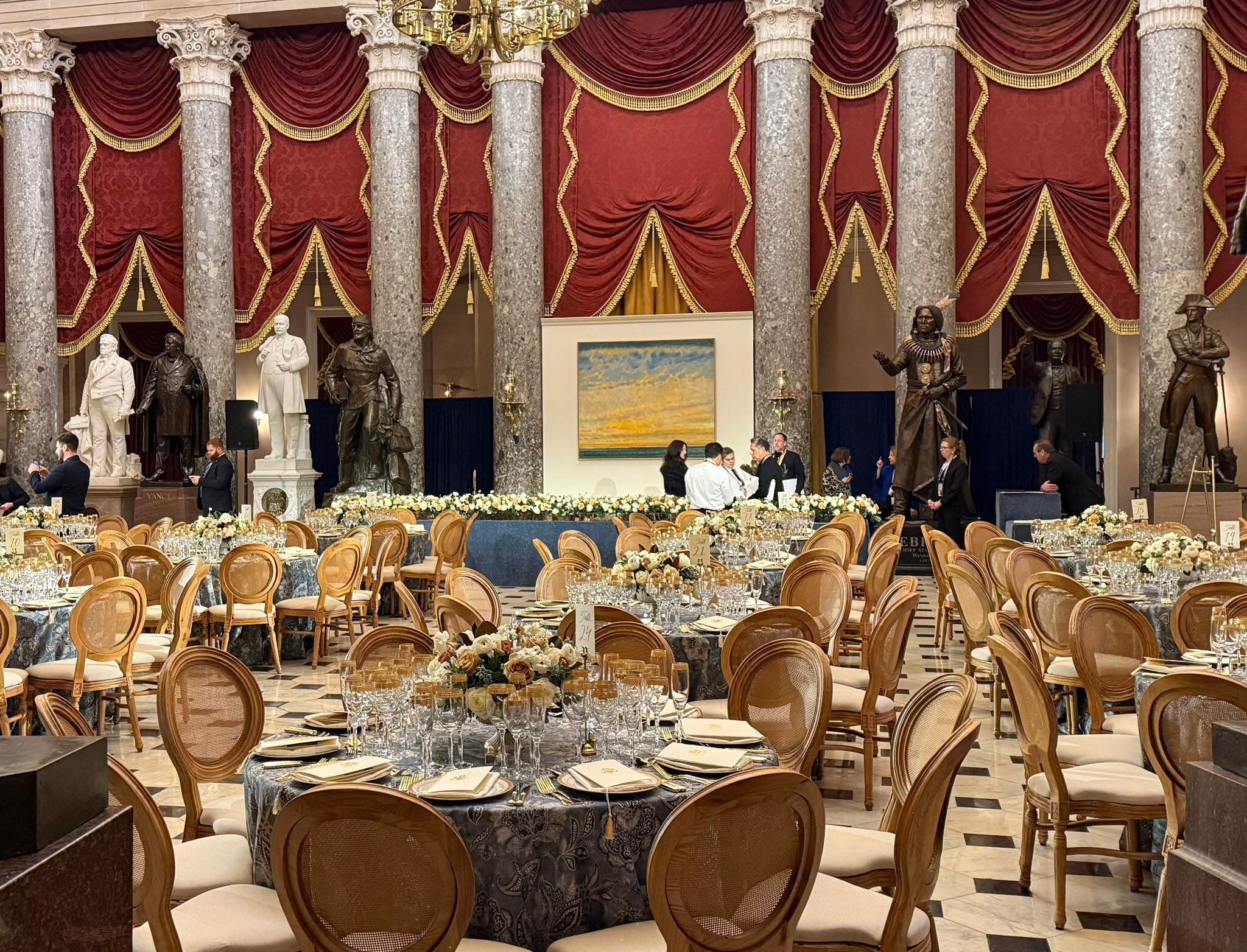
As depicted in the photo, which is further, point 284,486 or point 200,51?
point 200,51

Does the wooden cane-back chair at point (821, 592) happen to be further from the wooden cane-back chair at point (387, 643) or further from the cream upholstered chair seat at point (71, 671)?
the cream upholstered chair seat at point (71, 671)

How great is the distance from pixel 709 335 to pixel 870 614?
29.2 ft

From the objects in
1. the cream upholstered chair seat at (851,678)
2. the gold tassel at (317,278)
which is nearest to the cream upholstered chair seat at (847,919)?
the cream upholstered chair seat at (851,678)

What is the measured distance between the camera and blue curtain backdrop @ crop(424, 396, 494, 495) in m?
19.4

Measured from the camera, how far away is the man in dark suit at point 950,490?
13.2 metres

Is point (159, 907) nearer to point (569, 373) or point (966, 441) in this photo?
point (569, 373)

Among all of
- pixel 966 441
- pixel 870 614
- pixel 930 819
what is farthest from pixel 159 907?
pixel 966 441

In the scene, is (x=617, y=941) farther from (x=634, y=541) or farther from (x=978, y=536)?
(x=978, y=536)

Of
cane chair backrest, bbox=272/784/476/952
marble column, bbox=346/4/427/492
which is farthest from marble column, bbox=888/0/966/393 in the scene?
cane chair backrest, bbox=272/784/476/952

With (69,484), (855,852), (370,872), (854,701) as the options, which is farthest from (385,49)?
(370,872)

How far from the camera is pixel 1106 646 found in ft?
17.1

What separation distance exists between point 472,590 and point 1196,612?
3.04m

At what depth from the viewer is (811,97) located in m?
15.7

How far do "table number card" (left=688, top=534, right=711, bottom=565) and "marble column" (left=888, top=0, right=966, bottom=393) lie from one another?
29.5ft
